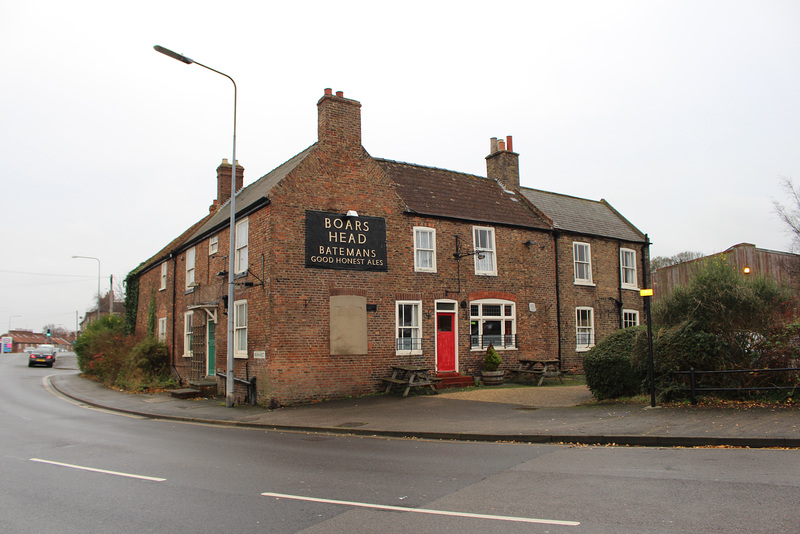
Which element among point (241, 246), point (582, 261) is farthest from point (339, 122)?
point (582, 261)

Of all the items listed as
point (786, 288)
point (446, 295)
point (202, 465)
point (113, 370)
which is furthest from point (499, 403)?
point (113, 370)

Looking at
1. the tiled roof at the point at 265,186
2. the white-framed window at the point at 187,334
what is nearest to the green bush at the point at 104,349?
the white-framed window at the point at 187,334

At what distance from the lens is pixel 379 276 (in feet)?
60.2

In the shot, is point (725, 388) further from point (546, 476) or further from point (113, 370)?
point (113, 370)

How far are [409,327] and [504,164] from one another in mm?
10715

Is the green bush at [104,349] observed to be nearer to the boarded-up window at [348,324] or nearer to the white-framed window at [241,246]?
the white-framed window at [241,246]

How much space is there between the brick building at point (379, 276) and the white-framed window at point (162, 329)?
2.95 ft

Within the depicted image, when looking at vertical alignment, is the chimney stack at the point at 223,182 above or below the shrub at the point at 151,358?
above

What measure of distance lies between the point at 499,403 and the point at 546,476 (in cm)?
783

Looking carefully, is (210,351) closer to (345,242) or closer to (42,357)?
(345,242)

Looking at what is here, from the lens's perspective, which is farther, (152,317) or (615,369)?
(152,317)

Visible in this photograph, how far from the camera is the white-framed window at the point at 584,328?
922 inches

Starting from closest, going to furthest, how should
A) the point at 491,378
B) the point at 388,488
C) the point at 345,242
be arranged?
the point at 388,488 < the point at 345,242 < the point at 491,378

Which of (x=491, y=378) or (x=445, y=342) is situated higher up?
(x=445, y=342)
